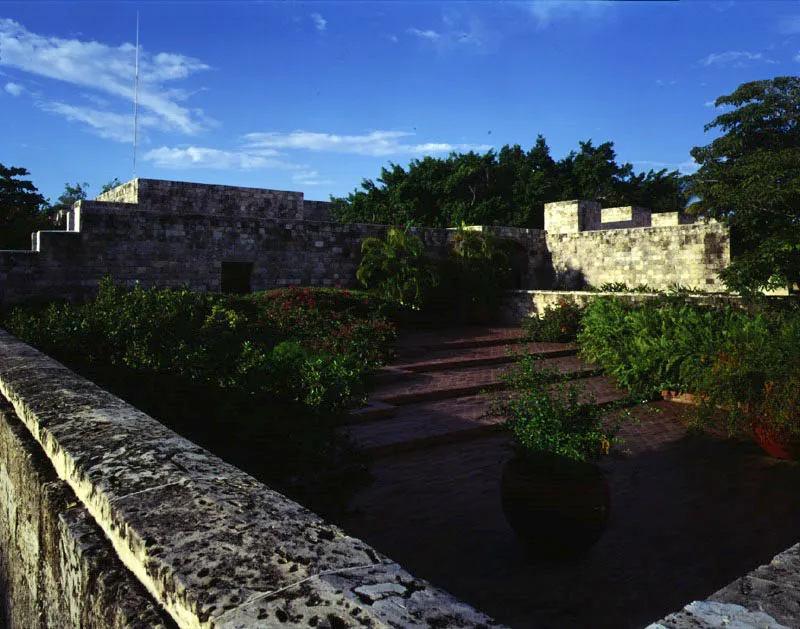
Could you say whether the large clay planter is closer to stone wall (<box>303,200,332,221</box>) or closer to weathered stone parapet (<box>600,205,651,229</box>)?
stone wall (<box>303,200,332,221</box>)

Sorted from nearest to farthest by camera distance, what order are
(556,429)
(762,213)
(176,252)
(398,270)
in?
1. (556,429)
2. (762,213)
3. (176,252)
4. (398,270)

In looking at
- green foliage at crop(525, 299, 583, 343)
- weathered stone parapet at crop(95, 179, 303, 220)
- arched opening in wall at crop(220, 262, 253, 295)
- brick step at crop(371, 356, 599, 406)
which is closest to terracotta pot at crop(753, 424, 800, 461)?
brick step at crop(371, 356, 599, 406)

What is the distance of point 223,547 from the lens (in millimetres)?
1205

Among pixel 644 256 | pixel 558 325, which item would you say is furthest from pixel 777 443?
pixel 644 256

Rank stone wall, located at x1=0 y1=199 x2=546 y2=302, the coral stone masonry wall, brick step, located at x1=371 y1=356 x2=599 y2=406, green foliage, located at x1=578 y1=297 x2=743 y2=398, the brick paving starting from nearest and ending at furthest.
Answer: the brick paving, brick step, located at x1=371 y1=356 x2=599 y2=406, green foliage, located at x1=578 y1=297 x2=743 y2=398, stone wall, located at x1=0 y1=199 x2=546 y2=302, the coral stone masonry wall

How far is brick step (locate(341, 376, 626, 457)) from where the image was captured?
6391mm

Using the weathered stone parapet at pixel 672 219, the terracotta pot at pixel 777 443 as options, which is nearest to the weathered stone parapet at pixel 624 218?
the weathered stone parapet at pixel 672 219

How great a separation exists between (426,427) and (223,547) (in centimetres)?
598

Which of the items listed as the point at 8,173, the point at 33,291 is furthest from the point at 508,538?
the point at 8,173

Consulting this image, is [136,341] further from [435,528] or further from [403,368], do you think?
[403,368]

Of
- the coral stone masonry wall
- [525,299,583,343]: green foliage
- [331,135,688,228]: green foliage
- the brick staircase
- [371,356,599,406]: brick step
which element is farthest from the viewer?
[331,135,688,228]: green foliage

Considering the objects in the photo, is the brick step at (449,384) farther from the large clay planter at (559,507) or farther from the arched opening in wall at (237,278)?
the arched opening in wall at (237,278)

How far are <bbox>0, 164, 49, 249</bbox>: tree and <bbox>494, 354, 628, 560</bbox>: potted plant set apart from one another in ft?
70.0

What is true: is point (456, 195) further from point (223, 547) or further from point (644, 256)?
point (223, 547)
